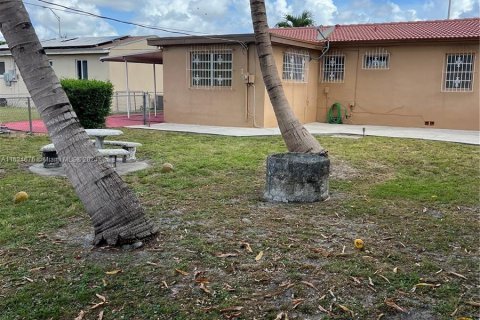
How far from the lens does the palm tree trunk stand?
7.14 m

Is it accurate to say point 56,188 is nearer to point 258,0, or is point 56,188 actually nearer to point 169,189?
point 169,189

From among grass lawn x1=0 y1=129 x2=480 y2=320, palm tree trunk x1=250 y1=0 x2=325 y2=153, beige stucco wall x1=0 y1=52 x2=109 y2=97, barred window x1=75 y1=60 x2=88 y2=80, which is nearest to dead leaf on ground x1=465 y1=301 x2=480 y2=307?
grass lawn x1=0 y1=129 x2=480 y2=320

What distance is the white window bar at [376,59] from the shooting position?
53.2ft

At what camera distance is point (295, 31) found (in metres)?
19.5

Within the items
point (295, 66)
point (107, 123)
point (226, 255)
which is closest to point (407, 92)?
point (295, 66)

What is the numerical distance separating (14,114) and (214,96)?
29.8 feet

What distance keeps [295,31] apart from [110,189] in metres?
16.7

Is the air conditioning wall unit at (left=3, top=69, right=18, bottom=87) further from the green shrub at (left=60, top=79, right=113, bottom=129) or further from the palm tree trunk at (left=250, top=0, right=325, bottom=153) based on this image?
the palm tree trunk at (left=250, top=0, right=325, bottom=153)

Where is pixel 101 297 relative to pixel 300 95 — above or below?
below

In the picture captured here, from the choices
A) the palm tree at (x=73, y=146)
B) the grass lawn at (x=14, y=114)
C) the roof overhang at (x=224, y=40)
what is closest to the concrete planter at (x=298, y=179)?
the palm tree at (x=73, y=146)

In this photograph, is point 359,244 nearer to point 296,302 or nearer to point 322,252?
point 322,252

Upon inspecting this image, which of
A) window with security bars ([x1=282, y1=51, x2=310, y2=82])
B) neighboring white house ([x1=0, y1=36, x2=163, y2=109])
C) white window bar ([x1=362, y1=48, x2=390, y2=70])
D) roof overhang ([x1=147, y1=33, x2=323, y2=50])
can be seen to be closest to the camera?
roof overhang ([x1=147, y1=33, x2=323, y2=50])

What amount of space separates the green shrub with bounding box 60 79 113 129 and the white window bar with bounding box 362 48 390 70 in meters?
8.67

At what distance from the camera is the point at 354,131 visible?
561 inches
